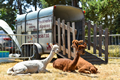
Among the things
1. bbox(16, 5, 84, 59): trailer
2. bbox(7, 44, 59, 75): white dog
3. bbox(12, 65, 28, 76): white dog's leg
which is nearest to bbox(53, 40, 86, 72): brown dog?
bbox(7, 44, 59, 75): white dog

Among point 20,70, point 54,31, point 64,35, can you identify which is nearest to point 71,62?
point 20,70

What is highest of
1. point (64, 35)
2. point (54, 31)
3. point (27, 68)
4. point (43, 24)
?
point (43, 24)

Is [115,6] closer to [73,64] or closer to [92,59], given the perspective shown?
[92,59]

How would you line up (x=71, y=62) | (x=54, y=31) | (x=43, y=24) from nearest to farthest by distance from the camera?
1. (x=71, y=62)
2. (x=54, y=31)
3. (x=43, y=24)

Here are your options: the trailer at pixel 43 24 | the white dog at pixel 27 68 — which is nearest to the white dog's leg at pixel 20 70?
the white dog at pixel 27 68

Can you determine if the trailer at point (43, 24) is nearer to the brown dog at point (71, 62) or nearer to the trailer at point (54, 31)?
the trailer at point (54, 31)

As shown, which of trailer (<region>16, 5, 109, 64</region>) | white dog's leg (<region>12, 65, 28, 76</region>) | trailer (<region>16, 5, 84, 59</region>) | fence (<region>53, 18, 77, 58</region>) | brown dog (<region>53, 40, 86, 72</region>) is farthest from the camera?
trailer (<region>16, 5, 84, 59</region>)

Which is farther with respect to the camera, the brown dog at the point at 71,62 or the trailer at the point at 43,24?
the trailer at the point at 43,24

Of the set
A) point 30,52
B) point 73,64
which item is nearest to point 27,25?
point 30,52

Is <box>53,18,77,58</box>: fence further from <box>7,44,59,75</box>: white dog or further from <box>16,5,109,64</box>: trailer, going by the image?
<box>7,44,59,75</box>: white dog

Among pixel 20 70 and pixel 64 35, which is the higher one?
pixel 64 35

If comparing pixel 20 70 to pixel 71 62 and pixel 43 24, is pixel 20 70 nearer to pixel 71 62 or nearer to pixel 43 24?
pixel 71 62

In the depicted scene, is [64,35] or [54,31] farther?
[54,31]

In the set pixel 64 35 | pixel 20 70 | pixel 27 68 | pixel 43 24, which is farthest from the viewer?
pixel 43 24
